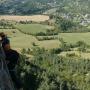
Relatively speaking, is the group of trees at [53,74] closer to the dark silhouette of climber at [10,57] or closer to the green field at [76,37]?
the dark silhouette of climber at [10,57]

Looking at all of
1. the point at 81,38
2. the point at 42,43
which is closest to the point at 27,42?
the point at 42,43

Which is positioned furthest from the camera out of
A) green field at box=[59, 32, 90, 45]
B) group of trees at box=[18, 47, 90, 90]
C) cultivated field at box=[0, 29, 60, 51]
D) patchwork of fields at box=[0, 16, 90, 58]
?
green field at box=[59, 32, 90, 45]

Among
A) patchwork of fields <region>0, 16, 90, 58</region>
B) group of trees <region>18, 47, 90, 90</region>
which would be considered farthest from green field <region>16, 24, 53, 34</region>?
group of trees <region>18, 47, 90, 90</region>

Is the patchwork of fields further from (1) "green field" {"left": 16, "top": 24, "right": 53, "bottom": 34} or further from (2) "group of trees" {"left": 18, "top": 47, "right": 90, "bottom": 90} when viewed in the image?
(2) "group of trees" {"left": 18, "top": 47, "right": 90, "bottom": 90}

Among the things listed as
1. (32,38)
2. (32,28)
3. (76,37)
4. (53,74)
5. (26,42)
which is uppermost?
(53,74)

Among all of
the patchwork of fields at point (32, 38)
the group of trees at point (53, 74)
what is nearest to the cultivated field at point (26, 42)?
the patchwork of fields at point (32, 38)

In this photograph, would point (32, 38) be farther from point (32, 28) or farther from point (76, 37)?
point (32, 28)

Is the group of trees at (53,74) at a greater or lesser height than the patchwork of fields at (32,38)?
greater

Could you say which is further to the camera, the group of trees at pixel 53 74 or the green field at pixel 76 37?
the green field at pixel 76 37

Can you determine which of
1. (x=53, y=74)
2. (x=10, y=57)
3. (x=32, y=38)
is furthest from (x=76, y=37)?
(x=10, y=57)
